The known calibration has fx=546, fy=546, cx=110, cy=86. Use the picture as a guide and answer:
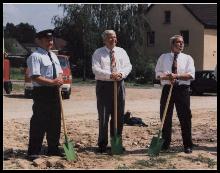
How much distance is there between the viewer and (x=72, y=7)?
44625 mm

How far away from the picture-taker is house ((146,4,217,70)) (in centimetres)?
4728

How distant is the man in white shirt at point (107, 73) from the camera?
790 cm

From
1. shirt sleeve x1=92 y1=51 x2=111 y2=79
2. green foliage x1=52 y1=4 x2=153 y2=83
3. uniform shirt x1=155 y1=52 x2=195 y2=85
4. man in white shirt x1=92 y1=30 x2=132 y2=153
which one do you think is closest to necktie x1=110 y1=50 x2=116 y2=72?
man in white shirt x1=92 y1=30 x2=132 y2=153

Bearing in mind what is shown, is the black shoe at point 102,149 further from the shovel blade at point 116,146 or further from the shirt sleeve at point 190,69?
the shirt sleeve at point 190,69

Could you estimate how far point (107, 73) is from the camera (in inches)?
308

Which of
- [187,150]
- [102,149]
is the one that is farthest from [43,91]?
[187,150]

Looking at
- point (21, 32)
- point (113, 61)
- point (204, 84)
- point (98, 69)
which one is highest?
point (21, 32)

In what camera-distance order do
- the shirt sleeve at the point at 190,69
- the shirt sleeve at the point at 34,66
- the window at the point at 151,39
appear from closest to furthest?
the shirt sleeve at the point at 34,66 < the shirt sleeve at the point at 190,69 < the window at the point at 151,39

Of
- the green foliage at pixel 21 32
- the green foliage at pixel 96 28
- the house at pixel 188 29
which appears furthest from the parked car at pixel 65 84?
the green foliage at pixel 21 32

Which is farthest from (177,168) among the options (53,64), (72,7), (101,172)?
(72,7)

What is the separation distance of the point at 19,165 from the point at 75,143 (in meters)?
2.04

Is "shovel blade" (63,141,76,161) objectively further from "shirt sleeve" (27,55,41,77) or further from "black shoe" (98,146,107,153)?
"shirt sleeve" (27,55,41,77)

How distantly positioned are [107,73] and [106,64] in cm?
18

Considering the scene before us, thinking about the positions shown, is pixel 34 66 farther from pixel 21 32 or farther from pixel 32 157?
pixel 21 32
